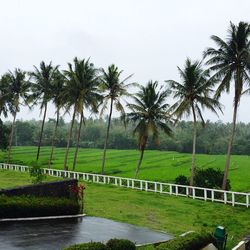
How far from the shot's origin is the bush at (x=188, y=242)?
12.2 metres

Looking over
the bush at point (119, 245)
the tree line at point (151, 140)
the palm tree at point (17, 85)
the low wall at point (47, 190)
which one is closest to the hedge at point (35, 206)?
the low wall at point (47, 190)

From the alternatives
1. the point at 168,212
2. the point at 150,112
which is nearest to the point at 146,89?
the point at 150,112

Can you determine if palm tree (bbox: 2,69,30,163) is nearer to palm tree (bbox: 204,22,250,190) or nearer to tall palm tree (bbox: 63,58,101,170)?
tall palm tree (bbox: 63,58,101,170)

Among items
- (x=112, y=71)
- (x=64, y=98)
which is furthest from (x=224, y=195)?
(x=64, y=98)

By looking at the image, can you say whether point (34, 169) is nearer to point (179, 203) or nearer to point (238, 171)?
point (179, 203)

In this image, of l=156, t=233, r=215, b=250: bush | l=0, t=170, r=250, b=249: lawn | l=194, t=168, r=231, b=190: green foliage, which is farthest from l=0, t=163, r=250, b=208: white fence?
l=156, t=233, r=215, b=250: bush

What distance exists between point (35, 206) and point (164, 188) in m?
22.5

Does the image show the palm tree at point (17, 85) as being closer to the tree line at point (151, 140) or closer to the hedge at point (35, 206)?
the tree line at point (151, 140)

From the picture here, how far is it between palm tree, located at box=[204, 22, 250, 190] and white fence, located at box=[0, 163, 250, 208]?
2.20m

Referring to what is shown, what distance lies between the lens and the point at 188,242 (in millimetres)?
12883

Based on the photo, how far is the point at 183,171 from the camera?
5994cm

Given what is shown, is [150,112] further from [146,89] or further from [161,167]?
[161,167]

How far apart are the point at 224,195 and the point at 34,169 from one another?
12.4 m

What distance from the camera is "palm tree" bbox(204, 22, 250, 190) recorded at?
29562mm
